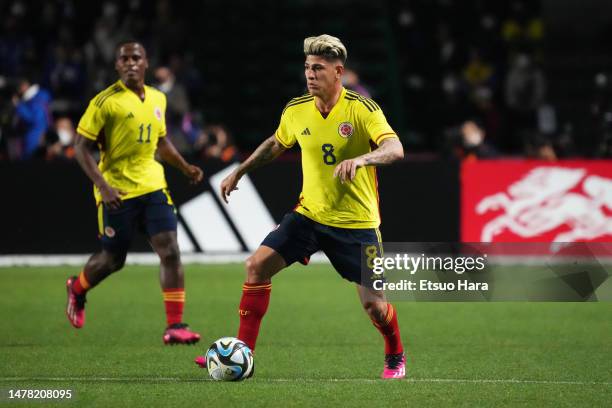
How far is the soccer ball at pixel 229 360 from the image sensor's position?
25.7 ft

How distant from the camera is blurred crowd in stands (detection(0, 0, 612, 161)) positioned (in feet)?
67.1

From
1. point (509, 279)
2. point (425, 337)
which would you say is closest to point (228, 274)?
point (509, 279)

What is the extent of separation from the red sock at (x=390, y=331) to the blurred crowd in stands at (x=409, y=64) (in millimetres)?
10451

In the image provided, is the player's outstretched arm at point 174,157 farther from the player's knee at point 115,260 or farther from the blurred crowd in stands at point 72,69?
Result: the blurred crowd in stands at point 72,69

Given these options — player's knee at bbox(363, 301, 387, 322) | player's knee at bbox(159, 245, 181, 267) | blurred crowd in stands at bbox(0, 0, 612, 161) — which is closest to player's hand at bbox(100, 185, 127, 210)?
player's knee at bbox(159, 245, 181, 267)

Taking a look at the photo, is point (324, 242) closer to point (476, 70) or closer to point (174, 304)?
point (174, 304)

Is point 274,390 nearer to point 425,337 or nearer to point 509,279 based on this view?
point 425,337

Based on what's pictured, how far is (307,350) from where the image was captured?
963 centimetres

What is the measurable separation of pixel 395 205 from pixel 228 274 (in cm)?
256

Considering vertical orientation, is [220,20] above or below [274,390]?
above

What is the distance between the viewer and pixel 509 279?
13898 mm

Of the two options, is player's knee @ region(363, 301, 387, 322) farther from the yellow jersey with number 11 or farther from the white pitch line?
the yellow jersey with number 11

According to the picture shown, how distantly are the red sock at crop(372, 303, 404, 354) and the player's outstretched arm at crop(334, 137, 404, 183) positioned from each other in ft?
3.53

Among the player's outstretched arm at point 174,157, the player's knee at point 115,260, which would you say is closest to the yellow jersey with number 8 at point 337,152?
the player's outstretched arm at point 174,157
